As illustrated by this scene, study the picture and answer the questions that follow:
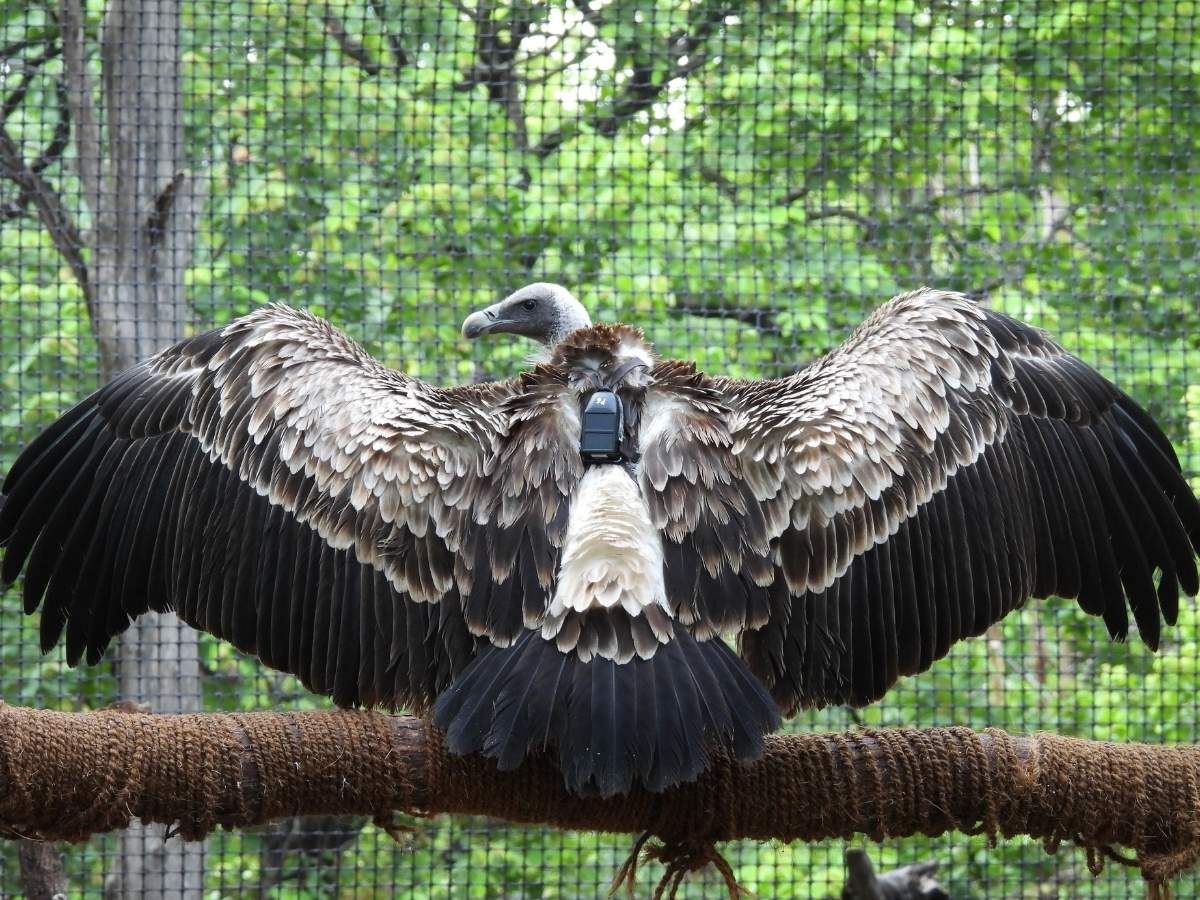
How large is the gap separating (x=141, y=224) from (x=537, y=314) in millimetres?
2737

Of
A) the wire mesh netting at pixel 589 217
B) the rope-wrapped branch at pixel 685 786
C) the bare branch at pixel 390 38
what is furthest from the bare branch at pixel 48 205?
the rope-wrapped branch at pixel 685 786

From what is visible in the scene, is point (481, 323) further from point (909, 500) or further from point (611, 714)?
point (611, 714)

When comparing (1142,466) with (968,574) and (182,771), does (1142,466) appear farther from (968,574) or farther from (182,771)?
(182,771)

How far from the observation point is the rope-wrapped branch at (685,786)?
272 centimetres

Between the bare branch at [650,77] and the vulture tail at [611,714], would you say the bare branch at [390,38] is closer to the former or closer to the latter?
the bare branch at [650,77]

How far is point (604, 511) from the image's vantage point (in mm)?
3129

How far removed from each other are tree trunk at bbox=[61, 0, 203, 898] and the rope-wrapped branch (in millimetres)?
3771

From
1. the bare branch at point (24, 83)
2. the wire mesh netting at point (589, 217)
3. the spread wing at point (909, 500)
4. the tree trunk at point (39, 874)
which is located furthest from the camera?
the bare branch at point (24, 83)

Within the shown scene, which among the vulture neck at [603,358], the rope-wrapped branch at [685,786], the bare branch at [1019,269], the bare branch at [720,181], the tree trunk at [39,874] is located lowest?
the tree trunk at [39,874]

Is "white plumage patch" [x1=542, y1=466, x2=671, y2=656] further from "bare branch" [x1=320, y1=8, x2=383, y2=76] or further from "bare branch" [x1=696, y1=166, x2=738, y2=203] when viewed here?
"bare branch" [x1=320, y1=8, x2=383, y2=76]

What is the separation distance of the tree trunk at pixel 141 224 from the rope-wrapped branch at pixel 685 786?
377 cm

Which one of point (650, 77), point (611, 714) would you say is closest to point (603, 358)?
point (611, 714)

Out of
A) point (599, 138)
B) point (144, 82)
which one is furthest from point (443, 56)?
point (144, 82)

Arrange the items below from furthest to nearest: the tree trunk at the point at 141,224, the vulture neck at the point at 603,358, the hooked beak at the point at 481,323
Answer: the tree trunk at the point at 141,224 → the hooked beak at the point at 481,323 → the vulture neck at the point at 603,358
